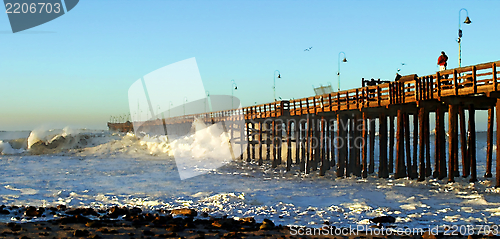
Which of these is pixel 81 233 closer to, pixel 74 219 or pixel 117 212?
pixel 74 219

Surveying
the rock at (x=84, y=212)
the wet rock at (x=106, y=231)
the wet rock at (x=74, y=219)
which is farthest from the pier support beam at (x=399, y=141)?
the wet rock at (x=74, y=219)

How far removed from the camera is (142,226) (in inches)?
461

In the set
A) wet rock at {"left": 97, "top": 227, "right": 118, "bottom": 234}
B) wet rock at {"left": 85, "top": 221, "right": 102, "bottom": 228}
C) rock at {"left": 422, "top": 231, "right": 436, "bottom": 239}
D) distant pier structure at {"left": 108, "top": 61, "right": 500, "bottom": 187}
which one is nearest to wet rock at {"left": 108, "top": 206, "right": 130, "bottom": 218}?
wet rock at {"left": 85, "top": 221, "right": 102, "bottom": 228}

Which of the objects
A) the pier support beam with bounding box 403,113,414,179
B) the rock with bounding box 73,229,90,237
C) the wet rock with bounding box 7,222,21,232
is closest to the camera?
the rock with bounding box 73,229,90,237

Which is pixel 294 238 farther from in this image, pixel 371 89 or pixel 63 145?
pixel 63 145

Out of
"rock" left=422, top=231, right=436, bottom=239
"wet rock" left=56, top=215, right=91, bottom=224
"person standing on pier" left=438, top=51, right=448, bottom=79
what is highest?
"person standing on pier" left=438, top=51, right=448, bottom=79

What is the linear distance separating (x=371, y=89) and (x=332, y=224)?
10939 millimetres

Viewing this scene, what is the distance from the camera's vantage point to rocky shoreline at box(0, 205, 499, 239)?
1046 centimetres

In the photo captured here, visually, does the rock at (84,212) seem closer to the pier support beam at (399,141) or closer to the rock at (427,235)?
the rock at (427,235)

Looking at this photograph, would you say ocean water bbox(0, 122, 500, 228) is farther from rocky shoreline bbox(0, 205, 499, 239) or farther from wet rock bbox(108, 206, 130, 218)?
wet rock bbox(108, 206, 130, 218)

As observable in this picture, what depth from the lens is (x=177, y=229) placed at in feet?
36.6

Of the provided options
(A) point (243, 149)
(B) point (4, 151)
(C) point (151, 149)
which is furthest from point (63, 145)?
(A) point (243, 149)

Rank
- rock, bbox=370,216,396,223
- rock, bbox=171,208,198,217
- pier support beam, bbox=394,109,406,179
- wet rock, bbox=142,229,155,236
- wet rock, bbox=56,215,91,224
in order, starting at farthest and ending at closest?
pier support beam, bbox=394,109,406,179, rock, bbox=171,208,198,217, wet rock, bbox=56,215,91,224, rock, bbox=370,216,396,223, wet rock, bbox=142,229,155,236

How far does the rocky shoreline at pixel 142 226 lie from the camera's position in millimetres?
10461
